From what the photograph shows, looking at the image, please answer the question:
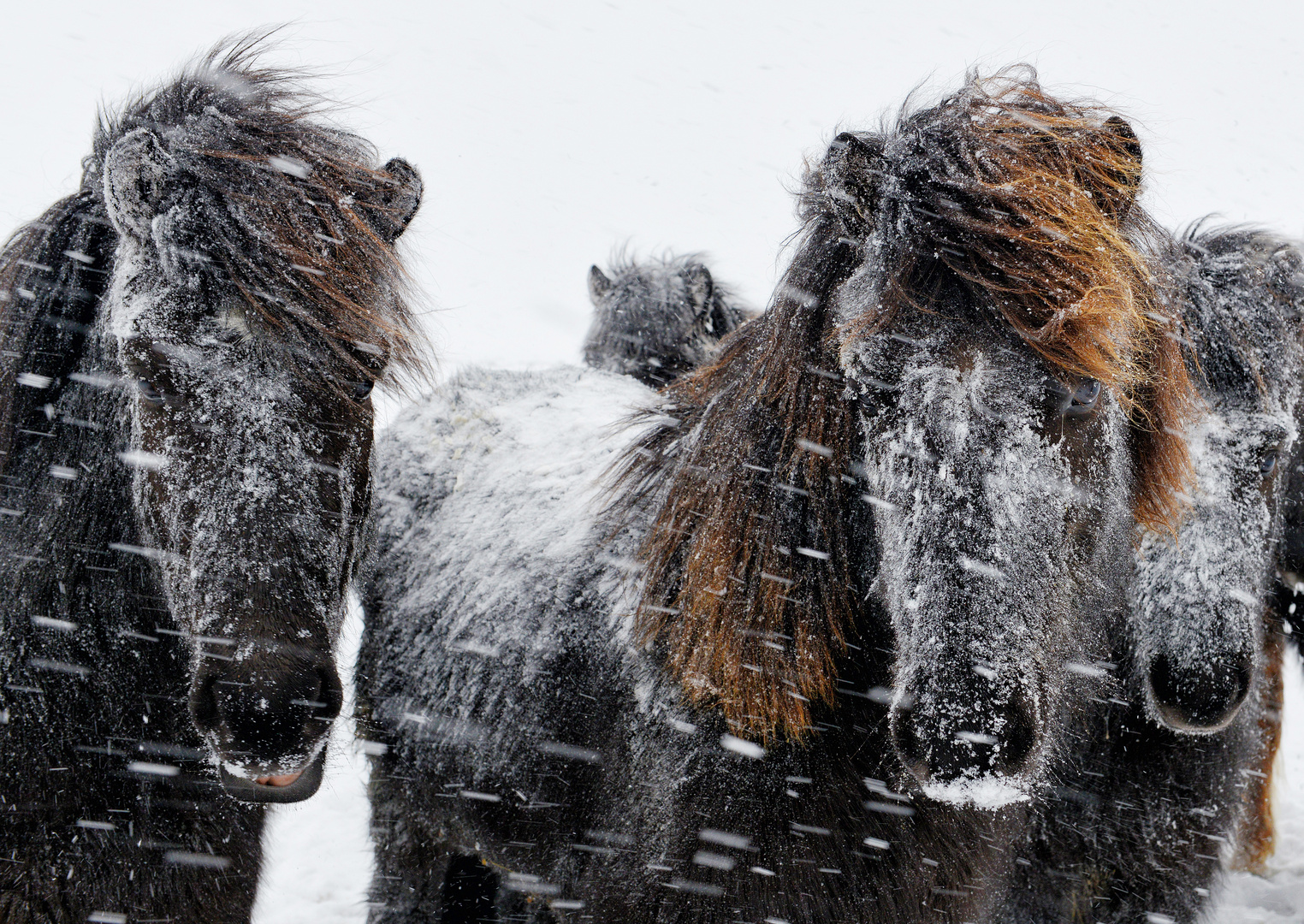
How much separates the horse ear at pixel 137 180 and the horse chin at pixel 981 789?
2091 millimetres

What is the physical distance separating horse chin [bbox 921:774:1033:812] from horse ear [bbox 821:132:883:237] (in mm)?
1177

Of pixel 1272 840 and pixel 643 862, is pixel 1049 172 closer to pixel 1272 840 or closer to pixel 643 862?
pixel 643 862

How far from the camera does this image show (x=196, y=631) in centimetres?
173

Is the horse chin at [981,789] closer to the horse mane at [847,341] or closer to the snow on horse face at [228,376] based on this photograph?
the horse mane at [847,341]

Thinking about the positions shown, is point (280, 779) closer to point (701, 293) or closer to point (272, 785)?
point (272, 785)

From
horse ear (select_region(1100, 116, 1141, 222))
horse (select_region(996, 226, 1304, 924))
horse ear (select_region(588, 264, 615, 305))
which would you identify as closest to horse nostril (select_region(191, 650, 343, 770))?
horse ear (select_region(1100, 116, 1141, 222))

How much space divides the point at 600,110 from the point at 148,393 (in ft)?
148

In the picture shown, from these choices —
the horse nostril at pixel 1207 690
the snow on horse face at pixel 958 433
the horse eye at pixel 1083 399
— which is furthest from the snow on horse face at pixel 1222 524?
the horse eye at pixel 1083 399

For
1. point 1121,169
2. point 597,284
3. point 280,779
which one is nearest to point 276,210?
point 280,779

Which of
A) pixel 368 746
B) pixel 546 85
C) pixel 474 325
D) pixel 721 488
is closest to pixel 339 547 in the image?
pixel 721 488

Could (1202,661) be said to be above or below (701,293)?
below

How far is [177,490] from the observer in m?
1.79

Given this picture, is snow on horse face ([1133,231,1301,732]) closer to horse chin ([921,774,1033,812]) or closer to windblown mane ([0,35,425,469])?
horse chin ([921,774,1033,812])

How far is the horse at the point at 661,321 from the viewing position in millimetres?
4770
